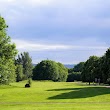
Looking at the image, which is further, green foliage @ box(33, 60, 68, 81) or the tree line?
green foliage @ box(33, 60, 68, 81)

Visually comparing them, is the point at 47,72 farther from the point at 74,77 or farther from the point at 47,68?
the point at 74,77

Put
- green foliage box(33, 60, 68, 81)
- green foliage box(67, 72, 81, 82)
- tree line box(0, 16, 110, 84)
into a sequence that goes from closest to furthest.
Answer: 1. tree line box(0, 16, 110, 84)
2. green foliage box(67, 72, 81, 82)
3. green foliage box(33, 60, 68, 81)

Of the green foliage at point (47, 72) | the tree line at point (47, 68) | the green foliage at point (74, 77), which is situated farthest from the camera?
the green foliage at point (47, 72)

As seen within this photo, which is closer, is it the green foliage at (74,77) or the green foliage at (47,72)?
the green foliage at (74,77)

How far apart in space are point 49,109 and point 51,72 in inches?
5480

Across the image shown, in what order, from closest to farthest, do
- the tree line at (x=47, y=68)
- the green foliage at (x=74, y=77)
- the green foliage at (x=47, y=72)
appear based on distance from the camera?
the tree line at (x=47, y=68) < the green foliage at (x=74, y=77) < the green foliage at (x=47, y=72)

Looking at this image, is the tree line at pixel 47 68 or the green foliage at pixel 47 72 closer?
the tree line at pixel 47 68

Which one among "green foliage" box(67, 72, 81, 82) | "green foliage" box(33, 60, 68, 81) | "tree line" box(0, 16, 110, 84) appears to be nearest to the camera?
"tree line" box(0, 16, 110, 84)

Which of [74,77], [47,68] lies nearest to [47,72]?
[47,68]

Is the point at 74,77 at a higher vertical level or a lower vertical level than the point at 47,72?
lower

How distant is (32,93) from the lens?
53.2m

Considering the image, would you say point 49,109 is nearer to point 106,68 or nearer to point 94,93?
point 94,93

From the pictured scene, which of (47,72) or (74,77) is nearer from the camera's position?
(47,72)

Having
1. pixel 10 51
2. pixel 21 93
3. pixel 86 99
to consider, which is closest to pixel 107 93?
pixel 86 99
